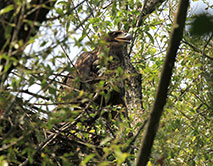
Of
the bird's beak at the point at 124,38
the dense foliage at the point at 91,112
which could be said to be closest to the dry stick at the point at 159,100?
the dense foliage at the point at 91,112

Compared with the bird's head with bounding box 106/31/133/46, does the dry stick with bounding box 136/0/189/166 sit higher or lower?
lower

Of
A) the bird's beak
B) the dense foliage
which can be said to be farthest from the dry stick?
the bird's beak

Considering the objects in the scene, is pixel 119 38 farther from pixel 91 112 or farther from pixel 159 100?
pixel 159 100

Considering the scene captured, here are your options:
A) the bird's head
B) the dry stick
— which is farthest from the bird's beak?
the dry stick

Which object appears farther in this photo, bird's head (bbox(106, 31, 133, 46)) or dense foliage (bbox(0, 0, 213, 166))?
bird's head (bbox(106, 31, 133, 46))

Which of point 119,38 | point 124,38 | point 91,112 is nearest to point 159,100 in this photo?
point 91,112

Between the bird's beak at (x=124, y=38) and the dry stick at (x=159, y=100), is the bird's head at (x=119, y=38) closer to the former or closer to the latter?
the bird's beak at (x=124, y=38)

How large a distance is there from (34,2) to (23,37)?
0.66ft

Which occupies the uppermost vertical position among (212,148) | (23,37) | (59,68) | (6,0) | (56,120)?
(6,0)

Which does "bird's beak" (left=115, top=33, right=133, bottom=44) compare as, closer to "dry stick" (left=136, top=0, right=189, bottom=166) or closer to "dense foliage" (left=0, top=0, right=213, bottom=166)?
"dense foliage" (left=0, top=0, right=213, bottom=166)

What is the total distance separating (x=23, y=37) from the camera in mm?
1817

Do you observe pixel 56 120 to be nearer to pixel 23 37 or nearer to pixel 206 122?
pixel 23 37

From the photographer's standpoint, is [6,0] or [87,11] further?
[87,11]

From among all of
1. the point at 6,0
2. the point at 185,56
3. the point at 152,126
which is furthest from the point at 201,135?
the point at 6,0
